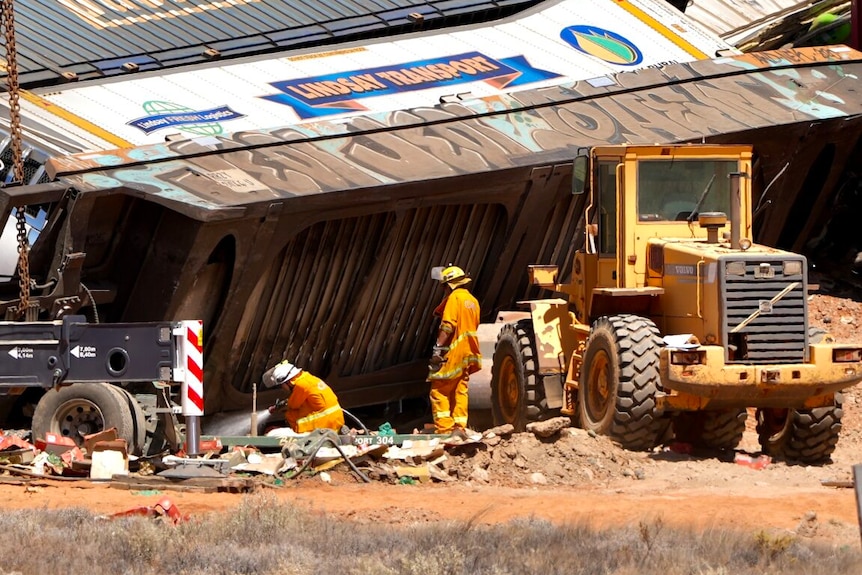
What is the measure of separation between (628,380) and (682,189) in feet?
6.41

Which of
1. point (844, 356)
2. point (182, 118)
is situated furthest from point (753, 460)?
point (182, 118)

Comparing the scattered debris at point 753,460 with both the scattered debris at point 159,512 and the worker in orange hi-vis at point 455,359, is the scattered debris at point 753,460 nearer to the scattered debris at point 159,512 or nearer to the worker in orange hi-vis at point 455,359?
the worker in orange hi-vis at point 455,359

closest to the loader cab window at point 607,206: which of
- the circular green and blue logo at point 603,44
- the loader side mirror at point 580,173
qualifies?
the loader side mirror at point 580,173

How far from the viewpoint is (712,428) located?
13102 millimetres

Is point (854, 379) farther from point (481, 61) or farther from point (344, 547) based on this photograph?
point (481, 61)

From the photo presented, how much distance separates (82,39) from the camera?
19234 mm

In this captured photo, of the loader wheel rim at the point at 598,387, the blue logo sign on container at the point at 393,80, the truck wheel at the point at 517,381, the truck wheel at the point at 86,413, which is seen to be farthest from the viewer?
the blue logo sign on container at the point at 393,80

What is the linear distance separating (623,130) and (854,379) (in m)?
5.60

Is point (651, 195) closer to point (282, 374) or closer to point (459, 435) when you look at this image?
point (459, 435)

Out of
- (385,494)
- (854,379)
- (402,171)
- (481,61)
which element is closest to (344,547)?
(385,494)

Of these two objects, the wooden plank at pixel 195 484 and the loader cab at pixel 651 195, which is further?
the loader cab at pixel 651 195

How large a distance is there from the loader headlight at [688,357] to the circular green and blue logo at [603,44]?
30.1 ft

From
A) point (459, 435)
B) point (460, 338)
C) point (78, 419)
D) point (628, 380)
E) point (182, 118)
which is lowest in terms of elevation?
point (459, 435)

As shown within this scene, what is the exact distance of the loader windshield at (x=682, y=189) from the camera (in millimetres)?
12953
